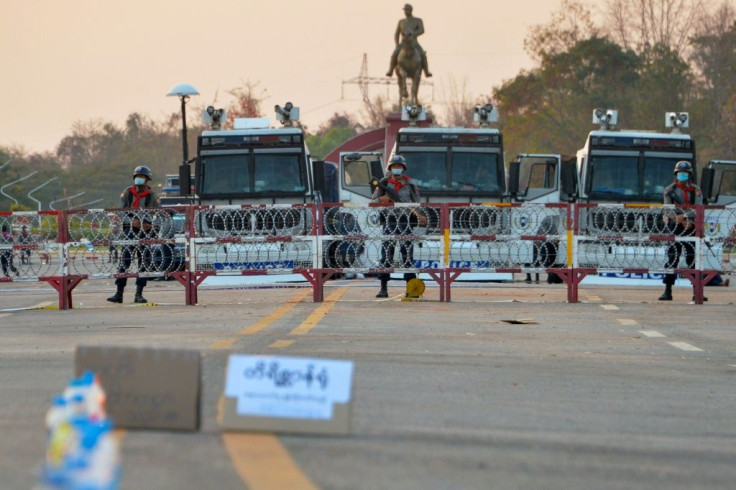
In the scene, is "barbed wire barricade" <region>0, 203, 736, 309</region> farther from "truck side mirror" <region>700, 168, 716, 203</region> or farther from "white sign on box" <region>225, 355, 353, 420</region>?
"white sign on box" <region>225, 355, 353, 420</region>

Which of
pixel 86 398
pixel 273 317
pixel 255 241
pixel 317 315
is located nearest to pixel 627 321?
pixel 317 315

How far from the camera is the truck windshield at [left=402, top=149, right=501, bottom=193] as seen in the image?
26062 millimetres

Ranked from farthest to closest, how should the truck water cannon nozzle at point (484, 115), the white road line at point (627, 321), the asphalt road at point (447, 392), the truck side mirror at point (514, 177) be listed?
1. the truck water cannon nozzle at point (484, 115)
2. the truck side mirror at point (514, 177)
3. the white road line at point (627, 321)
4. the asphalt road at point (447, 392)

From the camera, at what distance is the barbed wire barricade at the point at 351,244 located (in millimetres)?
20609

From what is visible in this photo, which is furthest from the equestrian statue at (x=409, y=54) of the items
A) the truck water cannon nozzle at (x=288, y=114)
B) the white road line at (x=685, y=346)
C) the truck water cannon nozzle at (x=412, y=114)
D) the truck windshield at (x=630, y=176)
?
the white road line at (x=685, y=346)

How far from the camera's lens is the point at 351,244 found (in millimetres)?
20844

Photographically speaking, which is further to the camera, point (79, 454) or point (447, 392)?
point (447, 392)

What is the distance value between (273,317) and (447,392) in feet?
24.7

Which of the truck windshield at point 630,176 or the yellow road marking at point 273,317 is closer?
the yellow road marking at point 273,317

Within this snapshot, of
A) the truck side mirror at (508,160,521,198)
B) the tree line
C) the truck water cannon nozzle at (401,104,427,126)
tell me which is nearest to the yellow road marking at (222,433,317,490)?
the truck side mirror at (508,160,521,198)

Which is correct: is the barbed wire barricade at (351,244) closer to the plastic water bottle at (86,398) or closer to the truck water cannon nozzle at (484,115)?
the truck water cannon nozzle at (484,115)

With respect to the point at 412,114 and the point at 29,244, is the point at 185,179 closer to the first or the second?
the point at 412,114

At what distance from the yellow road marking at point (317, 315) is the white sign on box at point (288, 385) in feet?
23.8

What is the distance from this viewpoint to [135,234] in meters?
20.6
